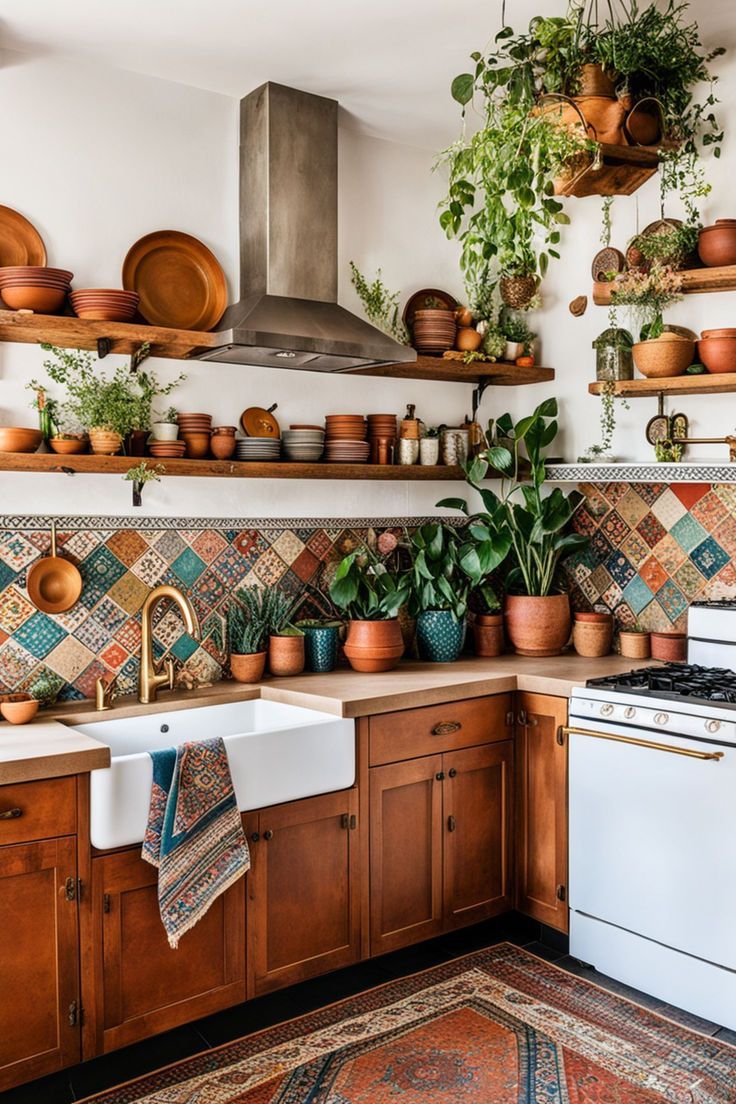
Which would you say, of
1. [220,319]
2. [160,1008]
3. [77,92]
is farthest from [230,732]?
[77,92]

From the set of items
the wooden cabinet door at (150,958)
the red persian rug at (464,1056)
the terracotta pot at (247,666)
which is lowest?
the red persian rug at (464,1056)

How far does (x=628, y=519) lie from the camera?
4.07 meters

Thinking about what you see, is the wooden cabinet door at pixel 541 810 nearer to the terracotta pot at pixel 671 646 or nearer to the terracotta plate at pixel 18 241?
the terracotta pot at pixel 671 646

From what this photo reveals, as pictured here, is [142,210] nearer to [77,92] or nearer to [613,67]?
[77,92]

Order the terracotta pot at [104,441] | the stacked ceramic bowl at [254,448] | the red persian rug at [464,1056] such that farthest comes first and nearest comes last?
the stacked ceramic bowl at [254,448], the terracotta pot at [104,441], the red persian rug at [464,1056]

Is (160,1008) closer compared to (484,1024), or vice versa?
(160,1008)

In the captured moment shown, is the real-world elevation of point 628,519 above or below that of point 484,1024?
above

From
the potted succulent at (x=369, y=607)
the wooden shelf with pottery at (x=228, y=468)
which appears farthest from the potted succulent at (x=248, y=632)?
the wooden shelf with pottery at (x=228, y=468)

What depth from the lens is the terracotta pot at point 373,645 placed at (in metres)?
3.69

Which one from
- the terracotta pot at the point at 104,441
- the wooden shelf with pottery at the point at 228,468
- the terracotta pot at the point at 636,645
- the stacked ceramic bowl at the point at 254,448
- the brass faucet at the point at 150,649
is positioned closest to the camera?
the wooden shelf with pottery at the point at 228,468

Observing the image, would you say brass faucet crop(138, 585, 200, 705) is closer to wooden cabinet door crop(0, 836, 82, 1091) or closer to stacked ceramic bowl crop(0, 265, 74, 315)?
wooden cabinet door crop(0, 836, 82, 1091)

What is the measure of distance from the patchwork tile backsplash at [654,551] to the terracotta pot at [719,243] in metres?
0.82

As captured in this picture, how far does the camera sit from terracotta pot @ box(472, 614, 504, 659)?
408 centimetres

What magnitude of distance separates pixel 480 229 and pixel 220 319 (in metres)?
1.01
